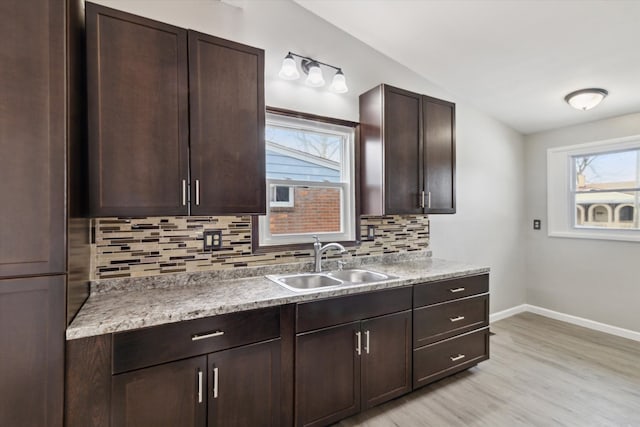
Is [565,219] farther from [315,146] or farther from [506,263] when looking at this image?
[315,146]

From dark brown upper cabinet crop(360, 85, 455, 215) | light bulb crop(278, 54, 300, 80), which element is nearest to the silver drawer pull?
dark brown upper cabinet crop(360, 85, 455, 215)

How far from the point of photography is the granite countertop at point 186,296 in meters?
1.31

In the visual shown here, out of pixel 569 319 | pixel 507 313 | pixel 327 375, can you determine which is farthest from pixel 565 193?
pixel 327 375

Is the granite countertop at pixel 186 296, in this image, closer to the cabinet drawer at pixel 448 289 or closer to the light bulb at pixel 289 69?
the cabinet drawer at pixel 448 289

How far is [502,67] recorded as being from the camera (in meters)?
2.74

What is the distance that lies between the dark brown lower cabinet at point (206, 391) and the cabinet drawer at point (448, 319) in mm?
1076

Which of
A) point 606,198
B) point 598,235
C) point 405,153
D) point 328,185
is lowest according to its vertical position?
point 598,235

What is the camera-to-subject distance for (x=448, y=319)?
2324 millimetres

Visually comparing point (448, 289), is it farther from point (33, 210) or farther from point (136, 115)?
point (33, 210)

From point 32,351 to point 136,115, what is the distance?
110cm

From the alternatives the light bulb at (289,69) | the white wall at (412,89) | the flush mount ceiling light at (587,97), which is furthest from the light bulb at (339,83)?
the flush mount ceiling light at (587,97)

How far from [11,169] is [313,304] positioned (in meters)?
1.43

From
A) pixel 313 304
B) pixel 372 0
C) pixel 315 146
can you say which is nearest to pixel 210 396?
pixel 313 304

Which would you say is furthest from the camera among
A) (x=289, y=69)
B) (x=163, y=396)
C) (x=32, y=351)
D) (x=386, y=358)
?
(x=289, y=69)
